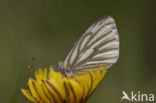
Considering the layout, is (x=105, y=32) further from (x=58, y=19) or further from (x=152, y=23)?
(x=58, y=19)

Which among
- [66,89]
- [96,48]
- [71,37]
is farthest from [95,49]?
[71,37]

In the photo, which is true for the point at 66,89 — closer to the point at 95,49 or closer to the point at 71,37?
the point at 95,49

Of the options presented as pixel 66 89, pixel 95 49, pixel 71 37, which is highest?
pixel 71 37

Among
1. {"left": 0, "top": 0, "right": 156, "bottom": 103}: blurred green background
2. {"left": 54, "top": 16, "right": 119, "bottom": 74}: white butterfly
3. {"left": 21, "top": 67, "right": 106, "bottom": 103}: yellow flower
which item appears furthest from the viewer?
{"left": 0, "top": 0, "right": 156, "bottom": 103}: blurred green background

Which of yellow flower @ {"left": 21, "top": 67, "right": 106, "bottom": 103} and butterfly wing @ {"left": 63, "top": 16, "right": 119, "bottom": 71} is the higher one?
butterfly wing @ {"left": 63, "top": 16, "right": 119, "bottom": 71}

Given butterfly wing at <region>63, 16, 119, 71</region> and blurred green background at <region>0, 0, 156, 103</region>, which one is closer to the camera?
butterfly wing at <region>63, 16, 119, 71</region>

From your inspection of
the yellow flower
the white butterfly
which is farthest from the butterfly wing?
the yellow flower

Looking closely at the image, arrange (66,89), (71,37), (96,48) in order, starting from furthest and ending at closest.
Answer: (71,37) → (96,48) → (66,89)

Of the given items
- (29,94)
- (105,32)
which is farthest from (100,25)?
(29,94)

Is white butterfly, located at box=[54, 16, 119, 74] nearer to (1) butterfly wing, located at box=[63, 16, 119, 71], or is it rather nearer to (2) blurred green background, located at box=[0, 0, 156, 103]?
(1) butterfly wing, located at box=[63, 16, 119, 71]
